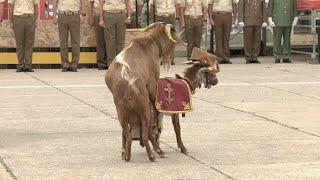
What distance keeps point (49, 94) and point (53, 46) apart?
5477 millimetres

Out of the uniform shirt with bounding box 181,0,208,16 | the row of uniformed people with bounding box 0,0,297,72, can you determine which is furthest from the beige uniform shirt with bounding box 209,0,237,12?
the uniform shirt with bounding box 181,0,208,16

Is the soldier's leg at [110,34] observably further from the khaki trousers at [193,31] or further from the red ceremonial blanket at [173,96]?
the red ceremonial blanket at [173,96]

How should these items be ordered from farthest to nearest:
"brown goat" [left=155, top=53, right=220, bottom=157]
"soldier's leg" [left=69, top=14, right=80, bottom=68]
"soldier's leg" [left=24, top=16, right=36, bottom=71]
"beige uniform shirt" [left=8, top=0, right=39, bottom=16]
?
"soldier's leg" [left=69, top=14, right=80, bottom=68] < "soldier's leg" [left=24, top=16, right=36, bottom=71] < "beige uniform shirt" [left=8, top=0, right=39, bottom=16] < "brown goat" [left=155, top=53, right=220, bottom=157]

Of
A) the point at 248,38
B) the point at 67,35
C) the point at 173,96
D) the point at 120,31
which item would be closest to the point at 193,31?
the point at 248,38

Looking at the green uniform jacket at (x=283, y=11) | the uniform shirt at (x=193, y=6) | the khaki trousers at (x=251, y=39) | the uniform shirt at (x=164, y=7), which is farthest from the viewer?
the khaki trousers at (x=251, y=39)

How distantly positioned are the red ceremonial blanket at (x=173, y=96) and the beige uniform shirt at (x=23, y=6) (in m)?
10.7

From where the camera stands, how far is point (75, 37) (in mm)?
20219

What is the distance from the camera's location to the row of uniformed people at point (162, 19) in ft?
65.4

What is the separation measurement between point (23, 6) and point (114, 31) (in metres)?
2.11

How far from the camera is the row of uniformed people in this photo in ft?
65.4

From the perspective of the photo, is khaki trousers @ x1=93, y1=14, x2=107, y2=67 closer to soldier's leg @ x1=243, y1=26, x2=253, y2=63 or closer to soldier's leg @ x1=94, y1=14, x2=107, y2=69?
soldier's leg @ x1=94, y1=14, x2=107, y2=69

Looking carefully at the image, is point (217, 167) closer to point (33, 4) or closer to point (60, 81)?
point (60, 81)

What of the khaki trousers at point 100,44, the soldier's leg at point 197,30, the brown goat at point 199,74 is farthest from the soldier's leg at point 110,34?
the brown goat at point 199,74

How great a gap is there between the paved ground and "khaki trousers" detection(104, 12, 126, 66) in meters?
2.29
